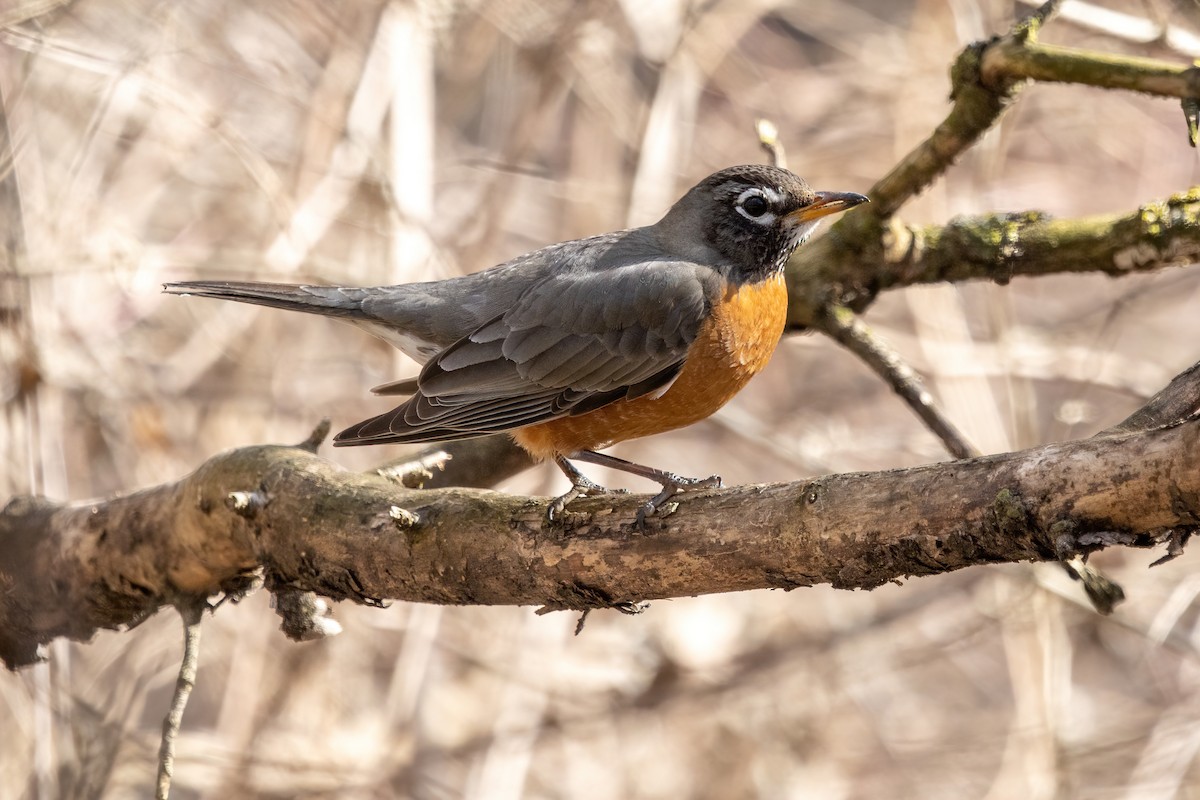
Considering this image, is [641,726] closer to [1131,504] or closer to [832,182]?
[832,182]

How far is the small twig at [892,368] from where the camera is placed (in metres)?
3.90

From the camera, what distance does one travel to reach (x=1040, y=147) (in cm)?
854

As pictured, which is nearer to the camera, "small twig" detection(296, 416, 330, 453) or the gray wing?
"small twig" detection(296, 416, 330, 453)

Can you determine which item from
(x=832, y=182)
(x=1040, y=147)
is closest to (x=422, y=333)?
(x=832, y=182)

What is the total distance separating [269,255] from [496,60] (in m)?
2.28

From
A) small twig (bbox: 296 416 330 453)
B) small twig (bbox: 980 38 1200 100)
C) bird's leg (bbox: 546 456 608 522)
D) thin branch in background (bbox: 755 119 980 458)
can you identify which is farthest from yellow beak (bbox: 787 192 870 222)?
small twig (bbox: 296 416 330 453)

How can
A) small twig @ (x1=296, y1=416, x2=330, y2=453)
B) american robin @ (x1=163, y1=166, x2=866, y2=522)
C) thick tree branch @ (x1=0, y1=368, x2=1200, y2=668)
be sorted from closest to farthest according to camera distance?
thick tree branch @ (x1=0, y1=368, x2=1200, y2=668), small twig @ (x1=296, y1=416, x2=330, y2=453), american robin @ (x1=163, y1=166, x2=866, y2=522)

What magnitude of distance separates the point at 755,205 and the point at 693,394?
0.89 m

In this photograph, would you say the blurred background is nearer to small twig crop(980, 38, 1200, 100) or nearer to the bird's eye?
small twig crop(980, 38, 1200, 100)

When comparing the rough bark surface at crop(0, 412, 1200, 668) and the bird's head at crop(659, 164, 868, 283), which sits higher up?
the bird's head at crop(659, 164, 868, 283)

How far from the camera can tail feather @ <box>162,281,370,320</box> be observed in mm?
4238

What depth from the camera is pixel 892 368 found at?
4125mm

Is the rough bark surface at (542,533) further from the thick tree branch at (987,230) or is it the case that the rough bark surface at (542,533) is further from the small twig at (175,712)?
the thick tree branch at (987,230)

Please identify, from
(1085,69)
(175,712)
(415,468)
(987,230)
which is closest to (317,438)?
(415,468)
